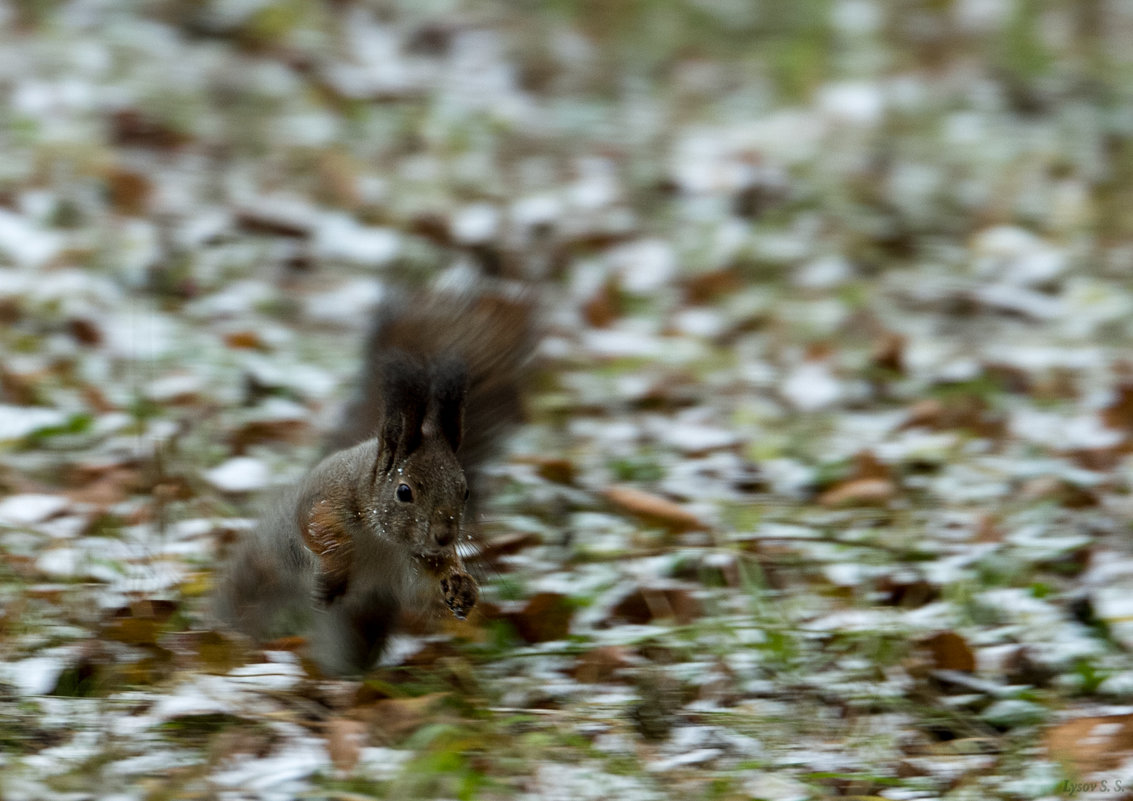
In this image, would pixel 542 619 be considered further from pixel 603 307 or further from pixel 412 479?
pixel 603 307

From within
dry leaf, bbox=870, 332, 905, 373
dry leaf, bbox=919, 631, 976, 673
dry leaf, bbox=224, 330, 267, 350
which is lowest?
dry leaf, bbox=919, 631, 976, 673

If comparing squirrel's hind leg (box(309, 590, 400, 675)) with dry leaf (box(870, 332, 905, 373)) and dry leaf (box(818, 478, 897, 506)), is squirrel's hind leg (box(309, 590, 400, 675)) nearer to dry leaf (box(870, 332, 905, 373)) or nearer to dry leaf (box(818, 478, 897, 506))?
dry leaf (box(818, 478, 897, 506))

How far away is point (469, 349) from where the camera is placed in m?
2.11

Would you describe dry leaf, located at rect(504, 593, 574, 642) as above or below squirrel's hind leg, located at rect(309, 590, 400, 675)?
below

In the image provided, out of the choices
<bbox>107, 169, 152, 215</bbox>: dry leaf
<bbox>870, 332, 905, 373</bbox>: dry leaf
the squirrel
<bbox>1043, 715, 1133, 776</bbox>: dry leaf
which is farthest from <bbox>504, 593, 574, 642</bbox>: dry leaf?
<bbox>107, 169, 152, 215</bbox>: dry leaf

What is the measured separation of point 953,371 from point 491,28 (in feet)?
11.2

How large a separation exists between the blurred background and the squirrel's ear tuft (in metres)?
0.41

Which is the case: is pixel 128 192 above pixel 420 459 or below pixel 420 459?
above

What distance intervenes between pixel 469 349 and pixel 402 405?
369 mm

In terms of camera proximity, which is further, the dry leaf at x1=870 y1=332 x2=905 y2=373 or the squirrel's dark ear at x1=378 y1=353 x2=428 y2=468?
the dry leaf at x1=870 y1=332 x2=905 y2=373

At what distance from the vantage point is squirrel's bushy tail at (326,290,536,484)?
6.78 ft

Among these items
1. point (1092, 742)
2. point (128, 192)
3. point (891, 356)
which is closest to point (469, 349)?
point (1092, 742)

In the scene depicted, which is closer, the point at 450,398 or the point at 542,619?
the point at 450,398

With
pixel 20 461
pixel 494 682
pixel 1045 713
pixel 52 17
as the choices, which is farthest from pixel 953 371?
pixel 52 17
